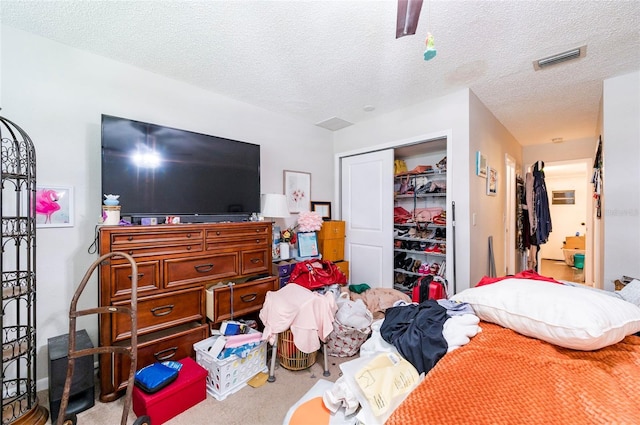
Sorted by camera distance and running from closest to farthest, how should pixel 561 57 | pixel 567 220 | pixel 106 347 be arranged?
pixel 106 347 < pixel 561 57 < pixel 567 220

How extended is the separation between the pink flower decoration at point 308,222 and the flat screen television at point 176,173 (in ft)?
2.33

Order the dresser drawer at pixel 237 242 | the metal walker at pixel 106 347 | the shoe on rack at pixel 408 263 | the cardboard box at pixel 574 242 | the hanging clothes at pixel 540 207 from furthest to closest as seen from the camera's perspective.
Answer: the cardboard box at pixel 574 242 → the hanging clothes at pixel 540 207 → the shoe on rack at pixel 408 263 → the dresser drawer at pixel 237 242 → the metal walker at pixel 106 347

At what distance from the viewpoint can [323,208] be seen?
379 cm

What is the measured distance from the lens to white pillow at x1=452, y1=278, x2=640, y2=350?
95 centimetres

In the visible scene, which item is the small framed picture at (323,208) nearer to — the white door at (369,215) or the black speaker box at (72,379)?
the white door at (369,215)

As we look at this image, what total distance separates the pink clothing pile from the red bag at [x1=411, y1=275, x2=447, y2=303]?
104 centimetres

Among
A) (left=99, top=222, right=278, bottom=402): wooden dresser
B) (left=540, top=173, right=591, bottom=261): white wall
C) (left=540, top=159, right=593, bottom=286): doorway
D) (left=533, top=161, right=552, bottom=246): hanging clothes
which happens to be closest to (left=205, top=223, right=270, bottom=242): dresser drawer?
(left=99, top=222, right=278, bottom=402): wooden dresser

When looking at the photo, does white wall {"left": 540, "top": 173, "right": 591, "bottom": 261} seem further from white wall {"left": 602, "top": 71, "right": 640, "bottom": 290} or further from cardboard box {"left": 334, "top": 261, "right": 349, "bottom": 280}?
cardboard box {"left": 334, "top": 261, "right": 349, "bottom": 280}

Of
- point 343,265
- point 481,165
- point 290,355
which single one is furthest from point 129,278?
point 481,165

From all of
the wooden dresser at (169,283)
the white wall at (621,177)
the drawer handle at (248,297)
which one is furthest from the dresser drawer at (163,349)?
the white wall at (621,177)

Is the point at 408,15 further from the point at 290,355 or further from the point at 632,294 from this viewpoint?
the point at 290,355

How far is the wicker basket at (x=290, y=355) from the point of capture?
2.06m

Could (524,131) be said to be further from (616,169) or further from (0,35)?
(0,35)

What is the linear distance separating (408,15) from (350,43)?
92 cm
